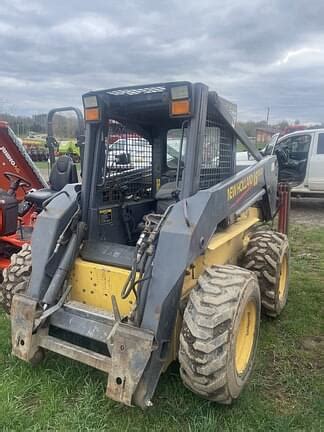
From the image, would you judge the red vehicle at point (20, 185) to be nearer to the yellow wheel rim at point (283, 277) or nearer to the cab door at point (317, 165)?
the yellow wheel rim at point (283, 277)

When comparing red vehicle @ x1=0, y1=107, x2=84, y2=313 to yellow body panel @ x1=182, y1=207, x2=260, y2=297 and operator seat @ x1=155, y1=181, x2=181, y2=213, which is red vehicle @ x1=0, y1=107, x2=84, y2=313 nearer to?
operator seat @ x1=155, y1=181, x2=181, y2=213

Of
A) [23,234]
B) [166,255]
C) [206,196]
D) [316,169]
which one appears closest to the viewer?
[166,255]

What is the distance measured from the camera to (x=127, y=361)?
248cm

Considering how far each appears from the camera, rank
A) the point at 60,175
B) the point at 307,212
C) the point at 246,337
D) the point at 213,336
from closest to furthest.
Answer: the point at 213,336
the point at 246,337
the point at 60,175
the point at 307,212

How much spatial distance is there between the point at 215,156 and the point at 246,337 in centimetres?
148

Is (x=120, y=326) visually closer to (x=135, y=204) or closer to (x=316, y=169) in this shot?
(x=135, y=204)

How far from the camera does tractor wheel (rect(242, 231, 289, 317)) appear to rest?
156 inches

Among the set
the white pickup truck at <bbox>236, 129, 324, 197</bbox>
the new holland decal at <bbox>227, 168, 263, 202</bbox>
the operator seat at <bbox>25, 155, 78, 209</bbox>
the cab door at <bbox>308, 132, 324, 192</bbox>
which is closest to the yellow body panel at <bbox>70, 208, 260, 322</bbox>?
the new holland decal at <bbox>227, 168, 263, 202</bbox>

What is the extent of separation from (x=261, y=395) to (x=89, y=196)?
1.95 m

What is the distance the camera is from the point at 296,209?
10.8m

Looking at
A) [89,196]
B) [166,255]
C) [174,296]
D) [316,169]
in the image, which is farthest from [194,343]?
[316,169]

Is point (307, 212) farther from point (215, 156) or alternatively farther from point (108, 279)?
point (108, 279)

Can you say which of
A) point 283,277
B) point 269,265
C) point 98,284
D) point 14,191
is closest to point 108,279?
point 98,284

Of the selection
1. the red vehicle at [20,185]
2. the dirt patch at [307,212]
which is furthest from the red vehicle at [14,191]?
the dirt patch at [307,212]
